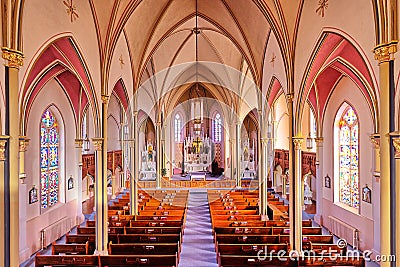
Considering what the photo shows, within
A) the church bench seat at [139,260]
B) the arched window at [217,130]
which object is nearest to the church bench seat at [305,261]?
the church bench seat at [139,260]

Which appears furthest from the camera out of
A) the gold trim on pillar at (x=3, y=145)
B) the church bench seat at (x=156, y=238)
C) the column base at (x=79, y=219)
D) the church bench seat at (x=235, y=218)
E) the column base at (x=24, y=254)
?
the column base at (x=79, y=219)

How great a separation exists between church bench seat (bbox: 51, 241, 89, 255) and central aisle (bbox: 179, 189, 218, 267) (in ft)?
11.3

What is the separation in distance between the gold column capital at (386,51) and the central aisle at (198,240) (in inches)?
356

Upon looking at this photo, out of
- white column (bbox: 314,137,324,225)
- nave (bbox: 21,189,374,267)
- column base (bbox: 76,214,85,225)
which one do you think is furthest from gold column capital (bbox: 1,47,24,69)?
white column (bbox: 314,137,324,225)

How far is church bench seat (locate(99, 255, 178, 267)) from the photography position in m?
9.47

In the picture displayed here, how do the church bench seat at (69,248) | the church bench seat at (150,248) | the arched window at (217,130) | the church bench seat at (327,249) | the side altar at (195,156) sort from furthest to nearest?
the arched window at (217,130) → the side altar at (195,156) → the church bench seat at (150,248) → the church bench seat at (69,248) → the church bench seat at (327,249)

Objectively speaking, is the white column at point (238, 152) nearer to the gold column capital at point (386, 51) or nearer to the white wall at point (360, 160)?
the white wall at point (360, 160)

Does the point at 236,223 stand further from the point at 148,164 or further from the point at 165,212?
the point at 148,164

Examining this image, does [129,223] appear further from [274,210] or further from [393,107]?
[393,107]

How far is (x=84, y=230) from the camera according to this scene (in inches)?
528

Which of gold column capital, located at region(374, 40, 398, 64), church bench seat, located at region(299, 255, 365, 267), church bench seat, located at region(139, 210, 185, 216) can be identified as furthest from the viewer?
church bench seat, located at region(139, 210, 185, 216)

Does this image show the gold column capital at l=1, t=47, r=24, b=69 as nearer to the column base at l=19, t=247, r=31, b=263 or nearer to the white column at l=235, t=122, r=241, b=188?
the column base at l=19, t=247, r=31, b=263

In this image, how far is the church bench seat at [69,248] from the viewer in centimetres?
1080

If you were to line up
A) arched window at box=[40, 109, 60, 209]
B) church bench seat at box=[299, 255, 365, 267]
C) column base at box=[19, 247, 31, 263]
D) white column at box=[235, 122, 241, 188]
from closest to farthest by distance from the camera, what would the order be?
church bench seat at box=[299, 255, 365, 267] < column base at box=[19, 247, 31, 263] < arched window at box=[40, 109, 60, 209] < white column at box=[235, 122, 241, 188]
